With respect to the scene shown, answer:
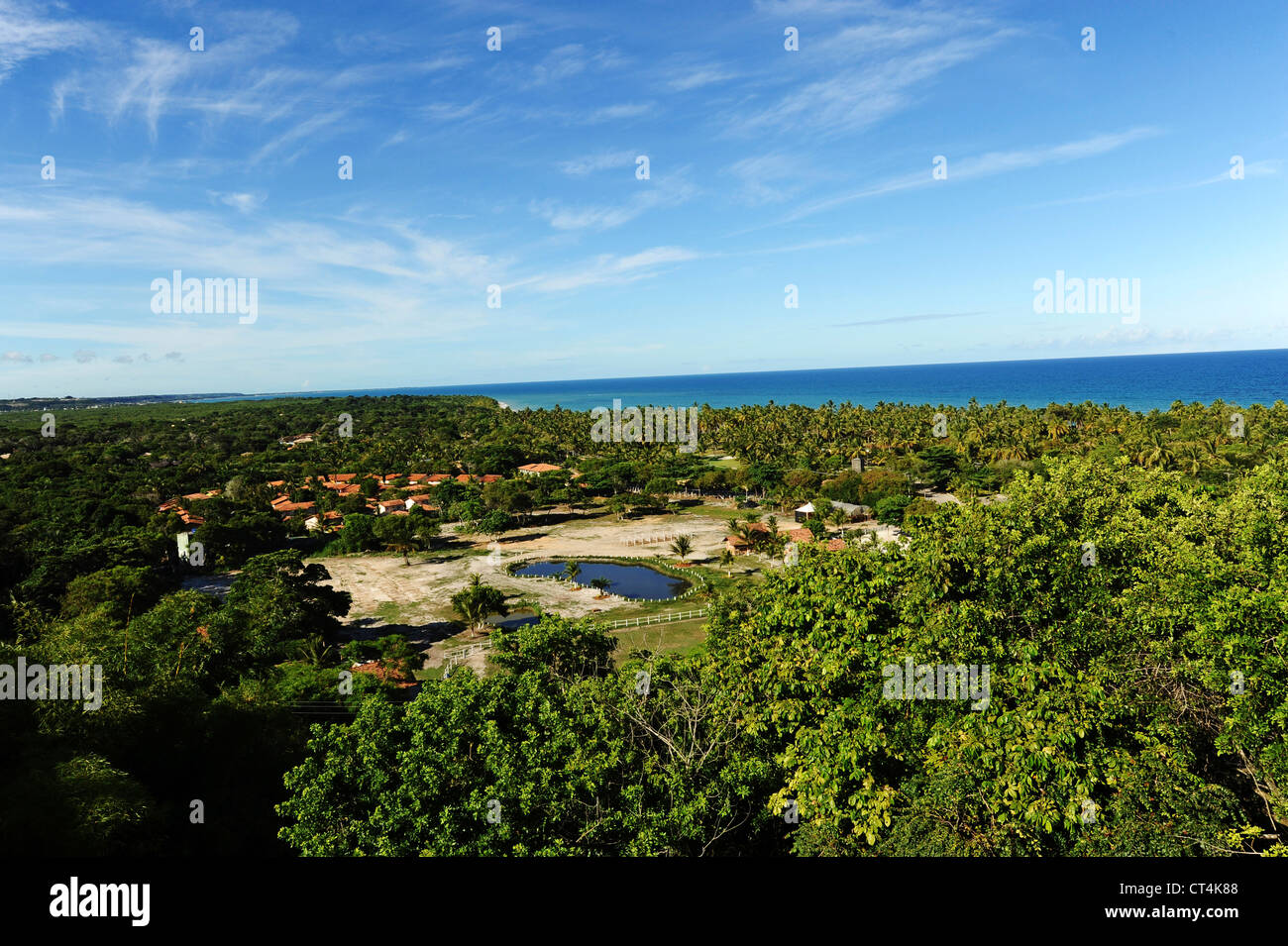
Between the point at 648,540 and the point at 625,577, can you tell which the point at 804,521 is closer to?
the point at 648,540

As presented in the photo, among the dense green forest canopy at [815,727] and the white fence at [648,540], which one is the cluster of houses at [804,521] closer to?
the white fence at [648,540]

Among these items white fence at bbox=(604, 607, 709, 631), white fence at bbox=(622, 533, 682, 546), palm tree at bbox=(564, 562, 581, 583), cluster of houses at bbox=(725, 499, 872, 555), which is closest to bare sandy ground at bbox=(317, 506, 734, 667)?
white fence at bbox=(622, 533, 682, 546)

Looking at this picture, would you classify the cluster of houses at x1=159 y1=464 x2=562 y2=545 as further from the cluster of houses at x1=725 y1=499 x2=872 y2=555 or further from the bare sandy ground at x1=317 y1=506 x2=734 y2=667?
the cluster of houses at x1=725 y1=499 x2=872 y2=555

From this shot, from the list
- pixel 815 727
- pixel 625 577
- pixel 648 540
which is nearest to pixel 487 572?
pixel 625 577

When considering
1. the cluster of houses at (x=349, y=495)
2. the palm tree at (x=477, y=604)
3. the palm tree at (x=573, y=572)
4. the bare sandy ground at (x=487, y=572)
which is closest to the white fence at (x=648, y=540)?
the bare sandy ground at (x=487, y=572)

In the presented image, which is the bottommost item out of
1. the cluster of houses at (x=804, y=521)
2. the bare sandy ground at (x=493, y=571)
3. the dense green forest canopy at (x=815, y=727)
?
the bare sandy ground at (x=493, y=571)
